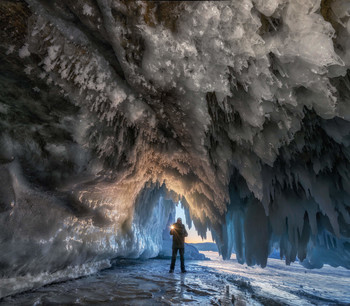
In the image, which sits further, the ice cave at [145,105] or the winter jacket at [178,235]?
the winter jacket at [178,235]

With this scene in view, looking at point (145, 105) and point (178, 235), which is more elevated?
point (145, 105)

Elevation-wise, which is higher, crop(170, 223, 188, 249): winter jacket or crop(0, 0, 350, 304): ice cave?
crop(0, 0, 350, 304): ice cave

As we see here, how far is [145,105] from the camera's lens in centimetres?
286

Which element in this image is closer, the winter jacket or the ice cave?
the ice cave

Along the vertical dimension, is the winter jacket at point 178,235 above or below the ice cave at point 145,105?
below

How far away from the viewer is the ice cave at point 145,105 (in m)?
1.88

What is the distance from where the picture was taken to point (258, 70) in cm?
222

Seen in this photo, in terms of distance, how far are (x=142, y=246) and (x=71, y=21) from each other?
7.23 m

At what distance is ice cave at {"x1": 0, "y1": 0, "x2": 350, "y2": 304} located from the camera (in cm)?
188

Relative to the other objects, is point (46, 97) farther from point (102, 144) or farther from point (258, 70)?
point (258, 70)

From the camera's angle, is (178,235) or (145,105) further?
(178,235)

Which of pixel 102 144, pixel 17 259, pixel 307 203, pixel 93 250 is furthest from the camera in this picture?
pixel 307 203

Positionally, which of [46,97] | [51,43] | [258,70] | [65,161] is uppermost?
[258,70]

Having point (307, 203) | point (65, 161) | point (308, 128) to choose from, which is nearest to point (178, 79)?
point (65, 161)
